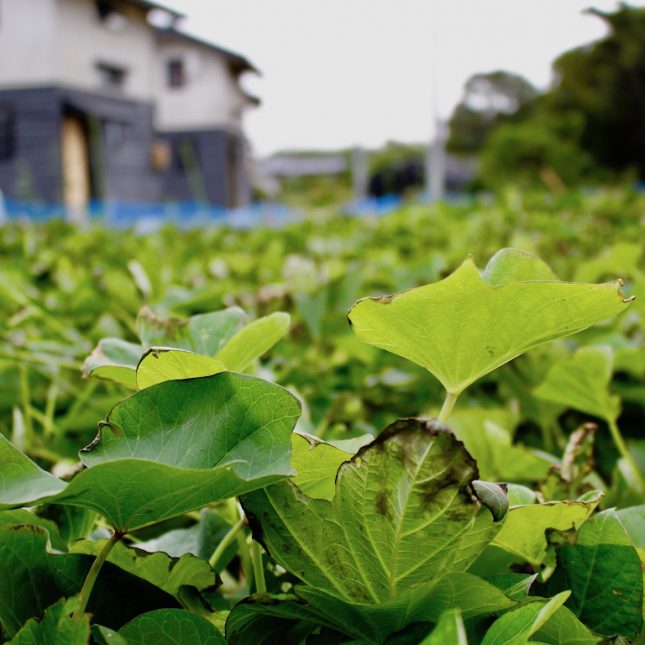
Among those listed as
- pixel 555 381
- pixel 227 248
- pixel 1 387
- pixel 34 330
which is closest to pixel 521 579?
pixel 555 381

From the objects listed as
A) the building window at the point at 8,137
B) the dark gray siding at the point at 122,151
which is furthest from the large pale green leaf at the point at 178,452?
the building window at the point at 8,137

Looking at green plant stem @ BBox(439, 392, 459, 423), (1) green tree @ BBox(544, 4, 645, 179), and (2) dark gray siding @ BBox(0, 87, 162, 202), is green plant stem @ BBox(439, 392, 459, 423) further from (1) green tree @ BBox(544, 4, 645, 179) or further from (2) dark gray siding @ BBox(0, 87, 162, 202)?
(1) green tree @ BBox(544, 4, 645, 179)

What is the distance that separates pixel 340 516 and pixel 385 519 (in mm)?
16

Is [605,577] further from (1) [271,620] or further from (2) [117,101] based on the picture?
→ (2) [117,101]

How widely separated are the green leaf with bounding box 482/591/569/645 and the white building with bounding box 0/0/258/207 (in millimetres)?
17006

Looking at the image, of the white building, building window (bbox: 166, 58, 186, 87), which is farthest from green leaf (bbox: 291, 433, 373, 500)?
building window (bbox: 166, 58, 186, 87)

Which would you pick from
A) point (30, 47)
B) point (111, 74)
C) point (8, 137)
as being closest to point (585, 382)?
point (8, 137)

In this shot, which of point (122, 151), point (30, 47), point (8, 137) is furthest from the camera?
point (122, 151)

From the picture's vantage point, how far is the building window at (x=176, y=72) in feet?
87.2

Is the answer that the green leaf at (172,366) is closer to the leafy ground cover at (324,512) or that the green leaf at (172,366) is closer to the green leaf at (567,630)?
the leafy ground cover at (324,512)

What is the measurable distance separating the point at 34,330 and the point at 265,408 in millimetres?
860

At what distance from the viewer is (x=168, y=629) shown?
26cm

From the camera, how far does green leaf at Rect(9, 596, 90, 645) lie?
0.79 feet

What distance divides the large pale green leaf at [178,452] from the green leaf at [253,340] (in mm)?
73
